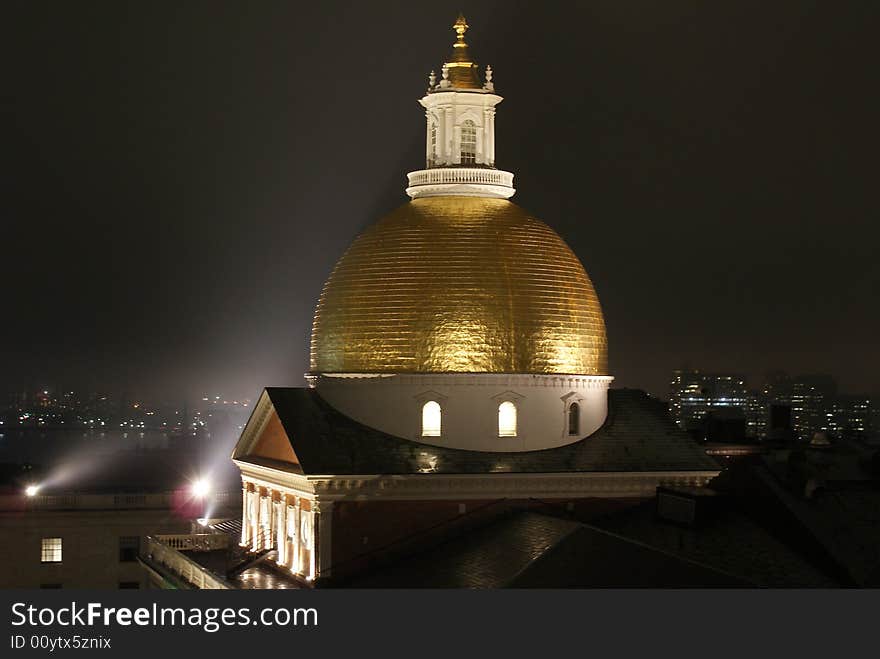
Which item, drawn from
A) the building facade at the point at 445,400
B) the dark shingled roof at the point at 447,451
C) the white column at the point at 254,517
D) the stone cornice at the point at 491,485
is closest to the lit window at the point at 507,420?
the building facade at the point at 445,400

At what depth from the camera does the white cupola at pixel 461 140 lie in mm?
56312

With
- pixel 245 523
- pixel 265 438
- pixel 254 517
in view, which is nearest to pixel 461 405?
pixel 265 438

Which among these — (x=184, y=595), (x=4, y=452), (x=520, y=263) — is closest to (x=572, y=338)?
(x=520, y=263)

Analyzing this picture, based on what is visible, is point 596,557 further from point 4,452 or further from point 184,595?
point 4,452

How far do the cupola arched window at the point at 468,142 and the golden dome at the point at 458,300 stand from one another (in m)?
1.50

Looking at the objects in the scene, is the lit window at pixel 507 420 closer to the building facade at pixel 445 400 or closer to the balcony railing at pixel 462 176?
the building facade at pixel 445 400

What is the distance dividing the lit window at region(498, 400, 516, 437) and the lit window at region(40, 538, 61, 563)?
26441 millimetres

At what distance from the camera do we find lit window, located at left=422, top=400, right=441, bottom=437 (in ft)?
174

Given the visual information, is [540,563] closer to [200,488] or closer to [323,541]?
[323,541]

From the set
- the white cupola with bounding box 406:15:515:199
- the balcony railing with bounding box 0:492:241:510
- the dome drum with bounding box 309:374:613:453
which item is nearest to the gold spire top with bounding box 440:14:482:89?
the white cupola with bounding box 406:15:515:199

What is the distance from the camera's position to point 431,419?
5328cm

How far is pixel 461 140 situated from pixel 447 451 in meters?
10.2

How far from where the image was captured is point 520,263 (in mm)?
54062

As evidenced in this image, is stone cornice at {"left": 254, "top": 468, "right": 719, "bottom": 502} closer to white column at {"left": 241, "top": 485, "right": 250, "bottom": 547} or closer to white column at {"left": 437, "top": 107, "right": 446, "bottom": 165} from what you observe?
white column at {"left": 241, "top": 485, "right": 250, "bottom": 547}
